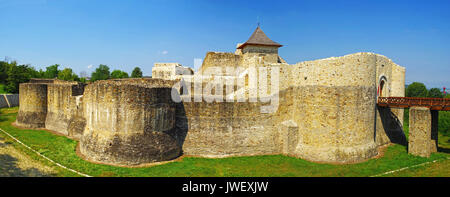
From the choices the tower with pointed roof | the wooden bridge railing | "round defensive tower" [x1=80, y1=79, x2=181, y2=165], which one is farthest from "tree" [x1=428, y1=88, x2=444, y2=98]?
"round defensive tower" [x1=80, y1=79, x2=181, y2=165]

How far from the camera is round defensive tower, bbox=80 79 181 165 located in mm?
13273

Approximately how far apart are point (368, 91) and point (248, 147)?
7583mm

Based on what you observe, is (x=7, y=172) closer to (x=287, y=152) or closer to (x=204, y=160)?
(x=204, y=160)

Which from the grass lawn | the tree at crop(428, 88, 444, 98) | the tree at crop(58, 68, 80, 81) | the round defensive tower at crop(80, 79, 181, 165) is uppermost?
the tree at crop(58, 68, 80, 81)

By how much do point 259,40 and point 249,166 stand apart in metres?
12.9

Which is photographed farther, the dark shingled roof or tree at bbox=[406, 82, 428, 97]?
tree at bbox=[406, 82, 428, 97]

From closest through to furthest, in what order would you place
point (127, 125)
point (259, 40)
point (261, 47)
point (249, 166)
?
point (127, 125), point (249, 166), point (261, 47), point (259, 40)

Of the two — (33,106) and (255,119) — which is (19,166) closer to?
(33,106)

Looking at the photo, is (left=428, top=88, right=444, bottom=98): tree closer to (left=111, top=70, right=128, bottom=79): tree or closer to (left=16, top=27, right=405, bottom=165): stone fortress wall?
(left=16, top=27, right=405, bottom=165): stone fortress wall

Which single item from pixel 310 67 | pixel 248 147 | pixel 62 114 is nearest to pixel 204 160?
pixel 248 147

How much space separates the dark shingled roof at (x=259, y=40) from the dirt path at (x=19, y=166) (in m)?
16.5

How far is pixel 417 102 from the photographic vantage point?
15.7m

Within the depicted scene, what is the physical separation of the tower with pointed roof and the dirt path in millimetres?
16227

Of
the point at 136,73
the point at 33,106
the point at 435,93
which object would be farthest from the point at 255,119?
the point at 136,73
